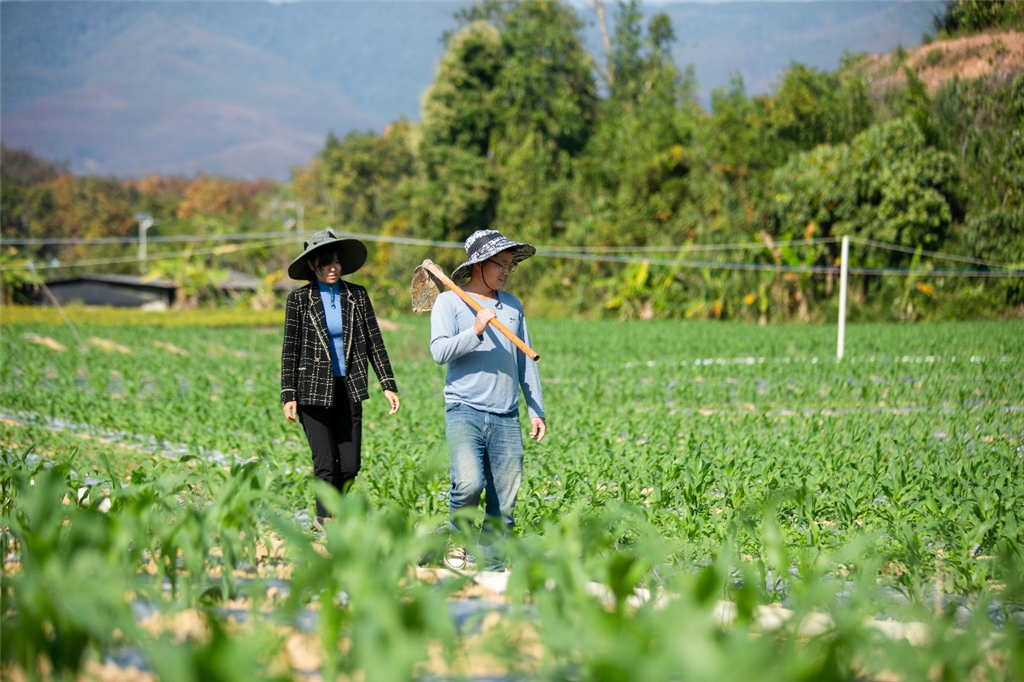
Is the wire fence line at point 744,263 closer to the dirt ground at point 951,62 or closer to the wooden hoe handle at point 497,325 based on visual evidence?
the dirt ground at point 951,62

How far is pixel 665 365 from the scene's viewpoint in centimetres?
1333

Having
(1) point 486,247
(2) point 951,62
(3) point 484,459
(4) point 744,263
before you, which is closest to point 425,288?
(1) point 486,247

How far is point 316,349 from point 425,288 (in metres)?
0.70

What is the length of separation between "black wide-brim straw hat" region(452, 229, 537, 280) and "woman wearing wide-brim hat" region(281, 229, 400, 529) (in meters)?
0.79

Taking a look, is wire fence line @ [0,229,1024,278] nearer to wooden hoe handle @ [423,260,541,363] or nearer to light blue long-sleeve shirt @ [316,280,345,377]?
light blue long-sleeve shirt @ [316,280,345,377]

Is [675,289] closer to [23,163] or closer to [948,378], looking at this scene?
[948,378]

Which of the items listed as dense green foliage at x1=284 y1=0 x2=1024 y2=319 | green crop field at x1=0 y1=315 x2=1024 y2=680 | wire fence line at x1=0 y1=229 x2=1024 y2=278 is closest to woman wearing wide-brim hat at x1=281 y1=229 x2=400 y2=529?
green crop field at x1=0 y1=315 x2=1024 y2=680

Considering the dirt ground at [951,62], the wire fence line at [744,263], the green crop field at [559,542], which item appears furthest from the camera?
the wire fence line at [744,263]

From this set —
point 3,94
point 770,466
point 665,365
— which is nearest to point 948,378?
point 665,365

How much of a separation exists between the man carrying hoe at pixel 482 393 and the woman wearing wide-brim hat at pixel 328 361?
80 cm

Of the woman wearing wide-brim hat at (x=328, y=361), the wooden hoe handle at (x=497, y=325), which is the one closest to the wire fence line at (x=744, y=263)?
the woman wearing wide-brim hat at (x=328, y=361)

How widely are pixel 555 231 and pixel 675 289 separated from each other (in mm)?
9409

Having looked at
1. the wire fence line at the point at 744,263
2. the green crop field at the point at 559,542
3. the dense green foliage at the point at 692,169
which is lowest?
the green crop field at the point at 559,542

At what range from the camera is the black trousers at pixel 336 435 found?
467 centimetres
